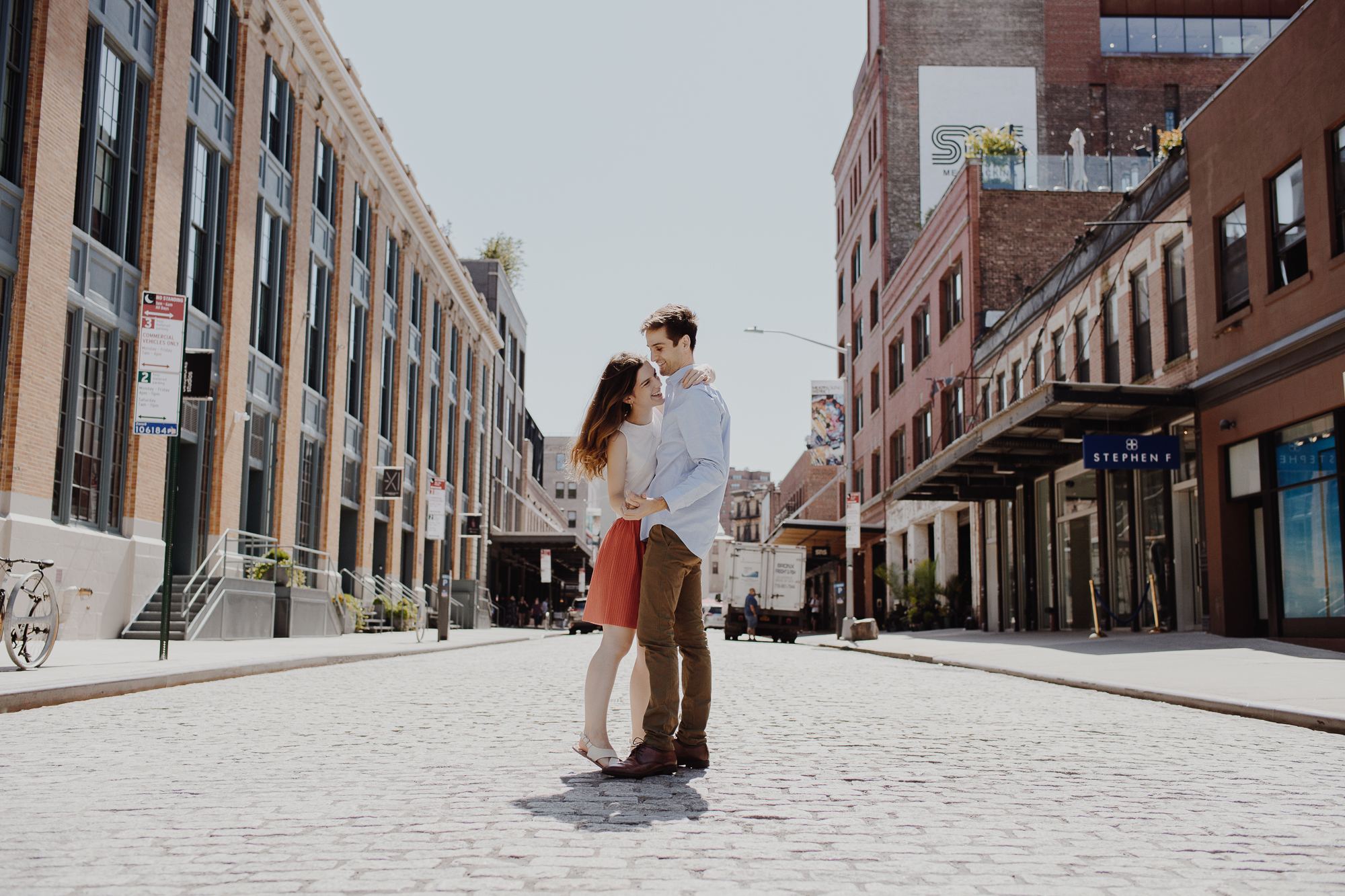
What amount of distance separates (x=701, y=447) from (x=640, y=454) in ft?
1.21

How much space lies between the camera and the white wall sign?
45.5 m

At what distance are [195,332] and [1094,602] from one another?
17.2 meters

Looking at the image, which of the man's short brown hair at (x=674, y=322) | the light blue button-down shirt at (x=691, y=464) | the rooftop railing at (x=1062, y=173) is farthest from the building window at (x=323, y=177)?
the light blue button-down shirt at (x=691, y=464)

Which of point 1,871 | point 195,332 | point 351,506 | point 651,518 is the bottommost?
point 1,871

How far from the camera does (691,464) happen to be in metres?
5.59

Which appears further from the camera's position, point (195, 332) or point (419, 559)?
point (419, 559)

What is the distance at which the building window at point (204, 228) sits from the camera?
74.3 feet

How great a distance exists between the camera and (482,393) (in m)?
55.8

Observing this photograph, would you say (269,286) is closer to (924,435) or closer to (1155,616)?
(1155,616)

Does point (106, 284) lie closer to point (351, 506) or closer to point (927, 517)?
point (351, 506)

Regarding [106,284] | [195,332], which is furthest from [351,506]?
[106,284]

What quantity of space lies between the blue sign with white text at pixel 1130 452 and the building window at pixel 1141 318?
278cm

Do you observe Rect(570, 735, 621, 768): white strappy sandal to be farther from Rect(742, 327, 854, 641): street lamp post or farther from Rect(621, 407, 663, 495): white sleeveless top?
Rect(742, 327, 854, 641): street lamp post

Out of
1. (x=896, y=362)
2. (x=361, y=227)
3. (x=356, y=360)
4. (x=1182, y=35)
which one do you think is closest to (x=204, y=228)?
(x=356, y=360)
